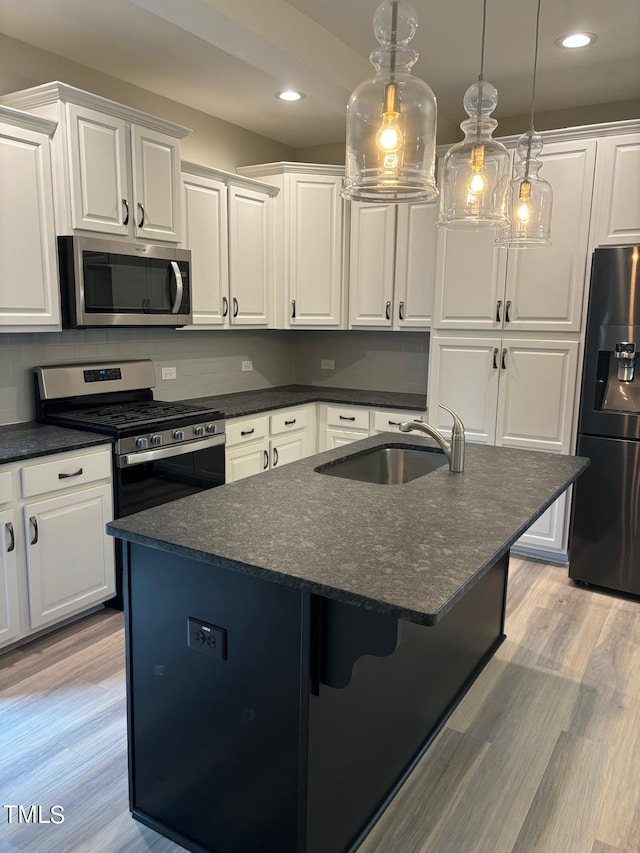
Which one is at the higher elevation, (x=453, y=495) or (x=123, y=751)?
(x=453, y=495)

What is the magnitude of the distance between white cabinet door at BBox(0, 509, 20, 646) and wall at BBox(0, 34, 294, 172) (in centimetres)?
205

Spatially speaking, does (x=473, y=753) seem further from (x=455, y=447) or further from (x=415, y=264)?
(x=415, y=264)

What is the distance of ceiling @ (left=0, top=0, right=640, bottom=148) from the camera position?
2646mm

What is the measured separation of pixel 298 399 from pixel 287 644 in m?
2.98

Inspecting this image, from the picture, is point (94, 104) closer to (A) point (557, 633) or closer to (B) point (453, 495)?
(B) point (453, 495)

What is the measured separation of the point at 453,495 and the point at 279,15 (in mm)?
2163

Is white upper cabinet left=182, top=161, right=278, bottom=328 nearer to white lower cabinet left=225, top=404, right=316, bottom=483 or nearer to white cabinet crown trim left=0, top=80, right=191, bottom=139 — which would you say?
white cabinet crown trim left=0, top=80, right=191, bottom=139

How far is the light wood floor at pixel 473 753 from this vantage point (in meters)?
1.82

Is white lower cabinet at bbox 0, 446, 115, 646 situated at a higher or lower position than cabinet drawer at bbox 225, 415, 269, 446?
lower

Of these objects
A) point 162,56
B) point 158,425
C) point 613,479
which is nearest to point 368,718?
point 158,425

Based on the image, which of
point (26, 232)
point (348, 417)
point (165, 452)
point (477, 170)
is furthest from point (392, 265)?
point (477, 170)

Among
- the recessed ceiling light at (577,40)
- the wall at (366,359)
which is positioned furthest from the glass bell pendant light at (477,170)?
the wall at (366,359)

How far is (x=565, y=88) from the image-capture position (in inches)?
144

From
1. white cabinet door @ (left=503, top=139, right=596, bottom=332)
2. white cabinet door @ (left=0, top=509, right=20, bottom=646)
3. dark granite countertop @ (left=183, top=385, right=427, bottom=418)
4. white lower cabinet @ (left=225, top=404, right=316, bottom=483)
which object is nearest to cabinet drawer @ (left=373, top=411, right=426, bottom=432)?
dark granite countertop @ (left=183, top=385, right=427, bottom=418)
